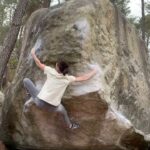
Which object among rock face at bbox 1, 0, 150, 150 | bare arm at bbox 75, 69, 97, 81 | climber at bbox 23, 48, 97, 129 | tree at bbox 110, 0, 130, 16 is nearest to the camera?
climber at bbox 23, 48, 97, 129

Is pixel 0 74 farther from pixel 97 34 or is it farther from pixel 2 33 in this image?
pixel 2 33

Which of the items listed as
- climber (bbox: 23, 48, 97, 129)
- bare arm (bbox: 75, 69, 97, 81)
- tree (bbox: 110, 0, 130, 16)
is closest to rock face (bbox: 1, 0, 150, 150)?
bare arm (bbox: 75, 69, 97, 81)

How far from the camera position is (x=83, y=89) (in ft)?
23.1

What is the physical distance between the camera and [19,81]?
8008 mm

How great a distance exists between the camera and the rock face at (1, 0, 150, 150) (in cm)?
718

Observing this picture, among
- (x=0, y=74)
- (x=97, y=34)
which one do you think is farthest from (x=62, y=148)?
(x=0, y=74)

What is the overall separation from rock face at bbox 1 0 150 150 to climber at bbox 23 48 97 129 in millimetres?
226

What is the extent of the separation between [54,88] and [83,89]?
24.9 inches

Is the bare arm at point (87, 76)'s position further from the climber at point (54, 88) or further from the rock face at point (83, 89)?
the rock face at point (83, 89)

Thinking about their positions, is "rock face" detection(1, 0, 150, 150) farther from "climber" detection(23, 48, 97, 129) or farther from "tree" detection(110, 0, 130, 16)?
"tree" detection(110, 0, 130, 16)

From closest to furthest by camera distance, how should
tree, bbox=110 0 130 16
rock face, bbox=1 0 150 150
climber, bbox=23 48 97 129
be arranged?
climber, bbox=23 48 97 129 → rock face, bbox=1 0 150 150 → tree, bbox=110 0 130 16

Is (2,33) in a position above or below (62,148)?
above

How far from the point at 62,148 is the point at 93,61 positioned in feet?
5.98

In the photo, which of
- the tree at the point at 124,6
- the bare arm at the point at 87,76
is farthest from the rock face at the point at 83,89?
the tree at the point at 124,6
